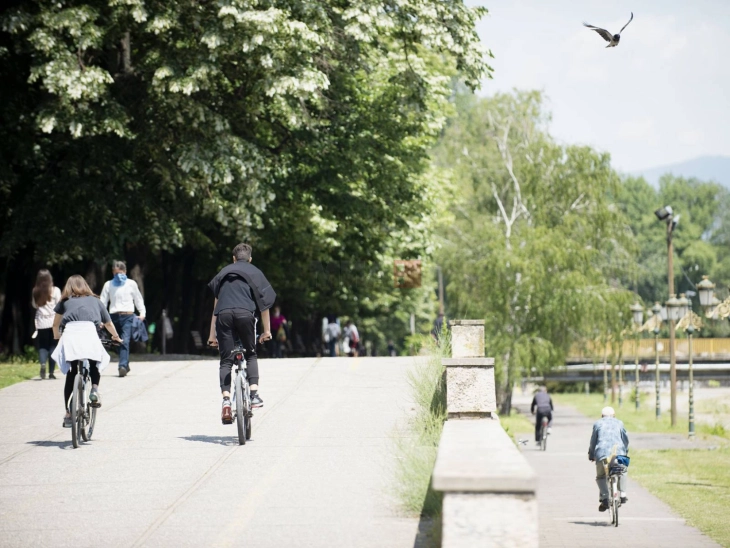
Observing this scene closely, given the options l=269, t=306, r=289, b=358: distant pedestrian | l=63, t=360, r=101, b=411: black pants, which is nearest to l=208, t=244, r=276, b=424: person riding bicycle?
l=63, t=360, r=101, b=411: black pants

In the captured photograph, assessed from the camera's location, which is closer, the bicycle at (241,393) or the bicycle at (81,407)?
the bicycle at (241,393)

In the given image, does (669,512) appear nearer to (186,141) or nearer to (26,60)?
(186,141)

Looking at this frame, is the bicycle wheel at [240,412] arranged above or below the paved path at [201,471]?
above

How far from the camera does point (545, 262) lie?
5212 centimetres

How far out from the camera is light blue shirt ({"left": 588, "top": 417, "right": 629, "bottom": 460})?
56.6ft

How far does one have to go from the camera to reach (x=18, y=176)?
27.2 meters

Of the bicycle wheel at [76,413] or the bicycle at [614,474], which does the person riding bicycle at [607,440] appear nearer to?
the bicycle at [614,474]

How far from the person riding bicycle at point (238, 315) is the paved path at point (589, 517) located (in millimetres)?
6033

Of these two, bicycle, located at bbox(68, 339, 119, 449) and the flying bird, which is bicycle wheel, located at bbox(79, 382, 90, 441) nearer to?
bicycle, located at bbox(68, 339, 119, 449)

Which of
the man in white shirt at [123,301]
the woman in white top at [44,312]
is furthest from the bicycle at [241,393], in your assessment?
the woman in white top at [44,312]

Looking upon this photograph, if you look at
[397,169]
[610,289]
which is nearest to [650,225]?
[610,289]

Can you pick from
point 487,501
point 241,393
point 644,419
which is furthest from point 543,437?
point 487,501

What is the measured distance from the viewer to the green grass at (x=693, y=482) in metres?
19.8

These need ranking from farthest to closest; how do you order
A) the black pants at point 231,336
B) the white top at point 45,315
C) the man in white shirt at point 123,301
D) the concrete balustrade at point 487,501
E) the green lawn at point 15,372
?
1. the green lawn at point 15,372
2. the white top at point 45,315
3. the man in white shirt at point 123,301
4. the black pants at point 231,336
5. the concrete balustrade at point 487,501
